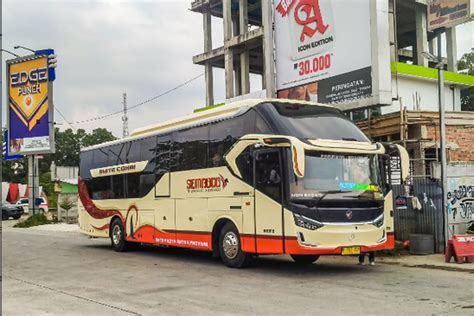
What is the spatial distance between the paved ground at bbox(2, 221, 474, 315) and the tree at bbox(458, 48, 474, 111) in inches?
1459

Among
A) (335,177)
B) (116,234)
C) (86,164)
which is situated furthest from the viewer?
(86,164)

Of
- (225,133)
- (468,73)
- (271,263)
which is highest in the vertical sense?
(468,73)

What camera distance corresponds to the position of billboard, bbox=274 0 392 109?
19.1m

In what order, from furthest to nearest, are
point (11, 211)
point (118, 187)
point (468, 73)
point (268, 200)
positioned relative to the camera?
point (468, 73), point (11, 211), point (118, 187), point (268, 200)

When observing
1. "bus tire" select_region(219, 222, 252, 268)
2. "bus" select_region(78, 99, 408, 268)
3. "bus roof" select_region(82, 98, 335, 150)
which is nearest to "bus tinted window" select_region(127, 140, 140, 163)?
"bus roof" select_region(82, 98, 335, 150)

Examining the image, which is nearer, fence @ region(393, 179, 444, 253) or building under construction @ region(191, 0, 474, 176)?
fence @ region(393, 179, 444, 253)

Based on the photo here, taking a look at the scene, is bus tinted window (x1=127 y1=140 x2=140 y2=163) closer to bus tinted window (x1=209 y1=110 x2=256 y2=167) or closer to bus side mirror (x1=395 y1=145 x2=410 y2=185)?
bus tinted window (x1=209 y1=110 x2=256 y2=167)

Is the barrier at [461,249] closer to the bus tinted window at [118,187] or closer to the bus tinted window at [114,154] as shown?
the bus tinted window at [118,187]

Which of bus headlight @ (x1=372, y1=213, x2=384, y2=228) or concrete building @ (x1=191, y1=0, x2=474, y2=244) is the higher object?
concrete building @ (x1=191, y1=0, x2=474, y2=244)

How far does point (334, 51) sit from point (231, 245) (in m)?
10.7

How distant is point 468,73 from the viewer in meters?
46.9

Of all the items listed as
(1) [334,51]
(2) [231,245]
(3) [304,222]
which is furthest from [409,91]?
(3) [304,222]

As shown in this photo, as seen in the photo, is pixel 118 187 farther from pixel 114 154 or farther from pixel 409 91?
pixel 409 91

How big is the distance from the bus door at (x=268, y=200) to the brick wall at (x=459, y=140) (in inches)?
427
